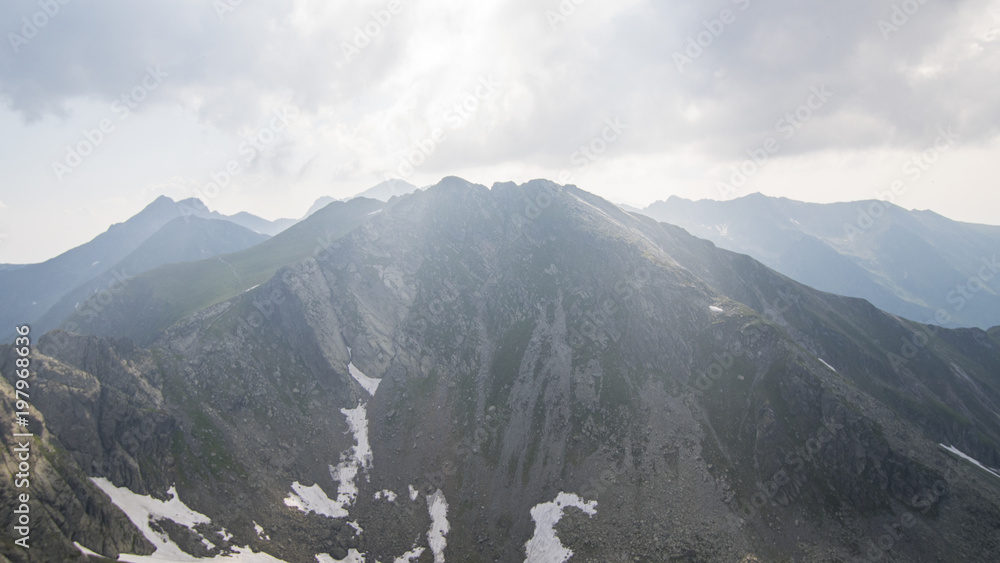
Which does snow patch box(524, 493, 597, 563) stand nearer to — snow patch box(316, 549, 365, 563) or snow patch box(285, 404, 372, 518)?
snow patch box(316, 549, 365, 563)

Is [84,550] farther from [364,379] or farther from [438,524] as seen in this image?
[364,379]

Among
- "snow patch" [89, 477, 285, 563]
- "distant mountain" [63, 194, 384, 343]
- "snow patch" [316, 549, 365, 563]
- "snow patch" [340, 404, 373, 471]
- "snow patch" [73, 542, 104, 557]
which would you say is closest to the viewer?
"snow patch" [73, 542, 104, 557]

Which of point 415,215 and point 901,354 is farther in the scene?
point 415,215

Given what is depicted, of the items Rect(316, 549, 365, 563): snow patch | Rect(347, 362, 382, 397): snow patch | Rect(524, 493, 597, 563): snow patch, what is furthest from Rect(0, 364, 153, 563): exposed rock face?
Rect(524, 493, 597, 563): snow patch

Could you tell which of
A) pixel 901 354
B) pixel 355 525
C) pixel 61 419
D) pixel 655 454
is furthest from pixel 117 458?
pixel 901 354

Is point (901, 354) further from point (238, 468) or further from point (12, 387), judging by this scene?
point (12, 387)

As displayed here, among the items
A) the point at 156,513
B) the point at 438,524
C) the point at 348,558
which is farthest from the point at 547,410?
the point at 156,513

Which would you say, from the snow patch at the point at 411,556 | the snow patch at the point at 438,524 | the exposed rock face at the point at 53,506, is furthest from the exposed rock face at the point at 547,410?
the exposed rock face at the point at 53,506
